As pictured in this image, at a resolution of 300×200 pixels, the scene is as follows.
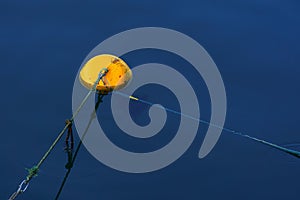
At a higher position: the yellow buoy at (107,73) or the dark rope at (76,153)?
the yellow buoy at (107,73)

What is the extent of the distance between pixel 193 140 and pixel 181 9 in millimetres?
2143

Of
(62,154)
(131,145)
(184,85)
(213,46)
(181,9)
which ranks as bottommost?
(62,154)

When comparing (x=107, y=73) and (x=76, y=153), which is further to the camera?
(x=107, y=73)

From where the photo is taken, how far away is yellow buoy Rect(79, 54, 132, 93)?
4793mm

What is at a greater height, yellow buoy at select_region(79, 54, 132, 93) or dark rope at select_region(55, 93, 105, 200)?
yellow buoy at select_region(79, 54, 132, 93)

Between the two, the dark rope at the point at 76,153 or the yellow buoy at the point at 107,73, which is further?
the yellow buoy at the point at 107,73

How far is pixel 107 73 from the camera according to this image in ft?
15.8

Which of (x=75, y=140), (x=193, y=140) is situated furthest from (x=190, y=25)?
(x=75, y=140)

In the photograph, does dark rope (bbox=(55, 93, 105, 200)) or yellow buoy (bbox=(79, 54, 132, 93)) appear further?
yellow buoy (bbox=(79, 54, 132, 93))

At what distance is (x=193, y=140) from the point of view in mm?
4562

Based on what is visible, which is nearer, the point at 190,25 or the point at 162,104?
the point at 162,104

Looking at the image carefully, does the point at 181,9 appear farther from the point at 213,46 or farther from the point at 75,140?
the point at 75,140

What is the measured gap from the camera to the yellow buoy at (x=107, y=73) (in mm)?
4793

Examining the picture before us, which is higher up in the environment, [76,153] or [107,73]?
[107,73]
